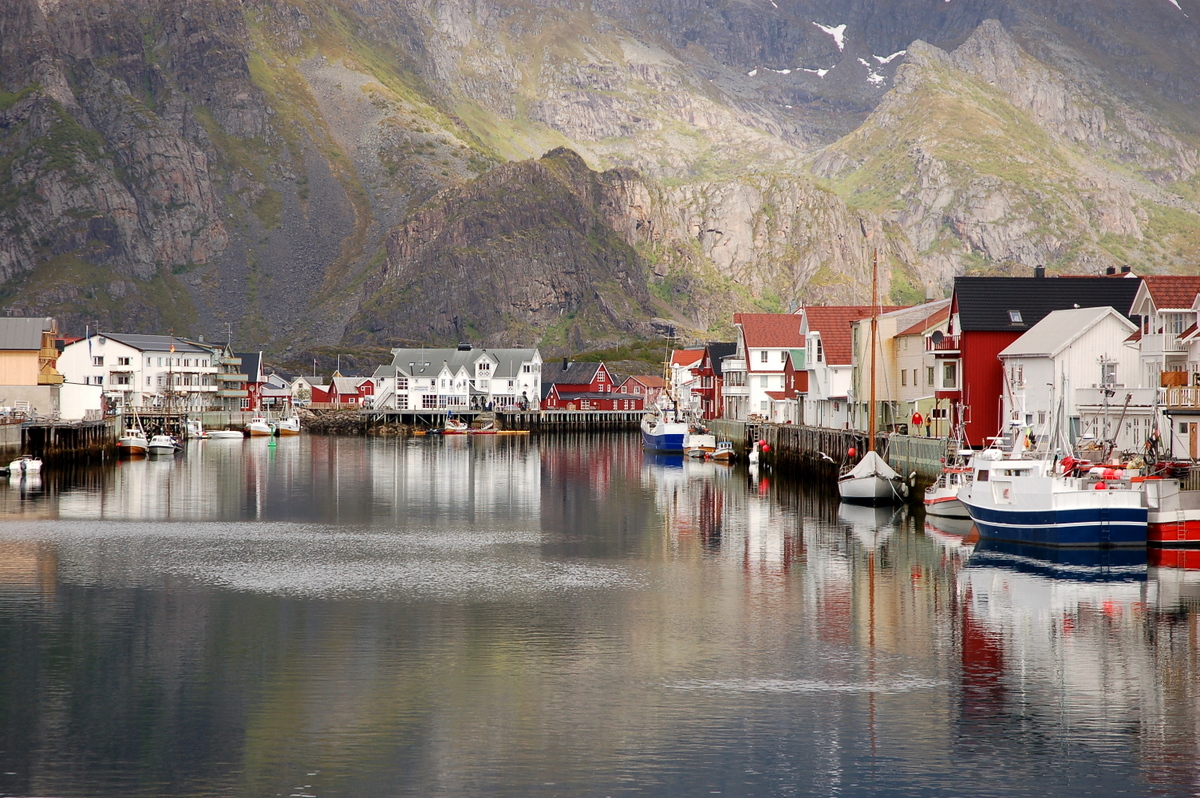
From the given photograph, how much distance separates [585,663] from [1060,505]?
974 inches

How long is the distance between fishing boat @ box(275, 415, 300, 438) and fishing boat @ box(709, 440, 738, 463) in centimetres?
8017

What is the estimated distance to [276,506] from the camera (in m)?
77.1

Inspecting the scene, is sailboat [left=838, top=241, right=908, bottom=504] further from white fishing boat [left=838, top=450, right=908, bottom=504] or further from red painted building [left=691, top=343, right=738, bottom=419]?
red painted building [left=691, top=343, right=738, bottom=419]

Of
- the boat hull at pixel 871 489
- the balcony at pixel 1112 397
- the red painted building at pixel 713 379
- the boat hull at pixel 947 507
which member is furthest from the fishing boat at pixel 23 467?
the red painted building at pixel 713 379

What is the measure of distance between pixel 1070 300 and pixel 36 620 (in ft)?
192

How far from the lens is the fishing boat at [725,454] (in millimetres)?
114750

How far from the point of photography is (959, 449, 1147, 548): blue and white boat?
162 feet

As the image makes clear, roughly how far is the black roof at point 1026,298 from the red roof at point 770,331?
44.9 meters

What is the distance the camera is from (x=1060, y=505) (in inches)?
1971

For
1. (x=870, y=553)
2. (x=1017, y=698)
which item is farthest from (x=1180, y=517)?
(x=1017, y=698)

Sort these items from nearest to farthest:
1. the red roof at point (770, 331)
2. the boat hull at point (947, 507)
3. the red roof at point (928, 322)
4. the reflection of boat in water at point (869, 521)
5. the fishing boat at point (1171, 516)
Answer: the fishing boat at point (1171, 516) < the reflection of boat in water at point (869, 521) < the boat hull at point (947, 507) < the red roof at point (928, 322) < the red roof at point (770, 331)

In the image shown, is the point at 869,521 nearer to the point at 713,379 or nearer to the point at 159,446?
the point at 713,379

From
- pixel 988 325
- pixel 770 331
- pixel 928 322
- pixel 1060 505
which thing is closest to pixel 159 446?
pixel 770 331

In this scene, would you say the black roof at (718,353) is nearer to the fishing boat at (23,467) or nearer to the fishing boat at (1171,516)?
the fishing boat at (23,467)
